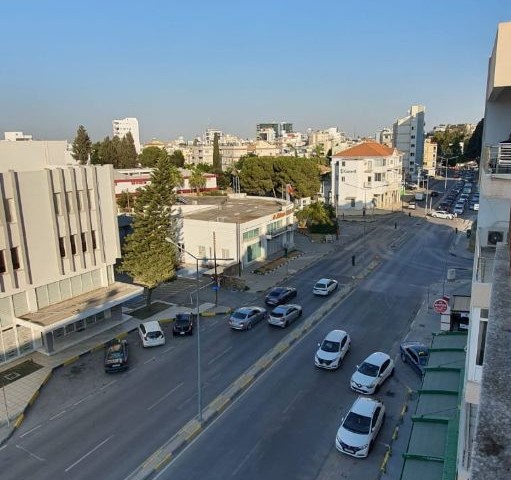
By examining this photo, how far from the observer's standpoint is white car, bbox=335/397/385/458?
17.1 m

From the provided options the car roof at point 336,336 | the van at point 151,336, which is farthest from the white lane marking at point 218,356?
the car roof at point 336,336

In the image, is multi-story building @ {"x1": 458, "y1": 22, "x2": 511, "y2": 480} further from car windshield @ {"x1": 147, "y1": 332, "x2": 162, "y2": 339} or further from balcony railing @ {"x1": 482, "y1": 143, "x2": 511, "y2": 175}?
car windshield @ {"x1": 147, "y1": 332, "x2": 162, "y2": 339}

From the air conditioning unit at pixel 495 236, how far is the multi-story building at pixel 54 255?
70.0 ft

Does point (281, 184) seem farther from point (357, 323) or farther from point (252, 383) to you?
point (252, 383)

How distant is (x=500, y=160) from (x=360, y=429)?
11695 mm

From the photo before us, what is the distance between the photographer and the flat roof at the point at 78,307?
2489 cm

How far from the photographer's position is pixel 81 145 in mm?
88625

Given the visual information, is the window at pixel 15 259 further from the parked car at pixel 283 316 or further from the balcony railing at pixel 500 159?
the balcony railing at pixel 500 159

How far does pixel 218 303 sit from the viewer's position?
35.0m

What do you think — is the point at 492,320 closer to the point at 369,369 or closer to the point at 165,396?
the point at 369,369

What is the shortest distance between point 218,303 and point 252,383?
12595 millimetres

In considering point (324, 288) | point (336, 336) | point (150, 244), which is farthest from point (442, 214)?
point (150, 244)

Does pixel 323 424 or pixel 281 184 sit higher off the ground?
pixel 281 184

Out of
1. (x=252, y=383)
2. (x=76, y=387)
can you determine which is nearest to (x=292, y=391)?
(x=252, y=383)
